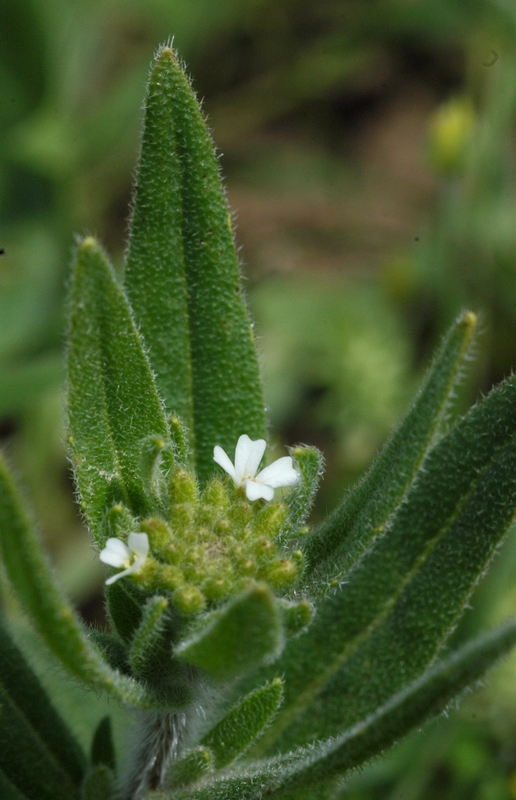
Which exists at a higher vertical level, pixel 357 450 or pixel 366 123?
pixel 366 123

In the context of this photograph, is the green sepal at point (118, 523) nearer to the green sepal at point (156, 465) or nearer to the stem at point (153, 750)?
the green sepal at point (156, 465)

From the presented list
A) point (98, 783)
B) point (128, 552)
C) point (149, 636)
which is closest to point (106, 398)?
point (128, 552)

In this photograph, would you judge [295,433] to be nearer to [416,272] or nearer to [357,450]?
[357,450]

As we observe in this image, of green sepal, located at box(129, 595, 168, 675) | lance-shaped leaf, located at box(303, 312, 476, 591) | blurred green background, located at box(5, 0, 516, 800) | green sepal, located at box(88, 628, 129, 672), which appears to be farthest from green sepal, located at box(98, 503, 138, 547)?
blurred green background, located at box(5, 0, 516, 800)

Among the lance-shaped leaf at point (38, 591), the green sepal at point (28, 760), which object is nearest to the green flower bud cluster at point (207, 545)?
the lance-shaped leaf at point (38, 591)

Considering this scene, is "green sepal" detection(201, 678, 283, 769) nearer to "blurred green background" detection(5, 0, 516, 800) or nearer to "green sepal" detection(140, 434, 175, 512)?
"green sepal" detection(140, 434, 175, 512)

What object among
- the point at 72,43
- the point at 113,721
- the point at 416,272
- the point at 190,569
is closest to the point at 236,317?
the point at 190,569

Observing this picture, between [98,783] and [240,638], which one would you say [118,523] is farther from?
[98,783]
